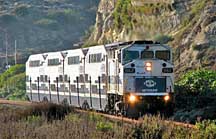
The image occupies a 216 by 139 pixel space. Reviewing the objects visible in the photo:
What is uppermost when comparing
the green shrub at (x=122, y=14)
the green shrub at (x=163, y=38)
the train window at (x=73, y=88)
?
the green shrub at (x=122, y=14)

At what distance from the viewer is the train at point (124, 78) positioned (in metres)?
24.6

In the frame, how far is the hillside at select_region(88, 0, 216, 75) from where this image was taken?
130 feet

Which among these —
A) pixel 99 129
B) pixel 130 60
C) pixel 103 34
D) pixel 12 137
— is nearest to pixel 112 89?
pixel 130 60

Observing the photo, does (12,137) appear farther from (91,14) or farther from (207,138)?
(91,14)

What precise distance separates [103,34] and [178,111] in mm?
37011

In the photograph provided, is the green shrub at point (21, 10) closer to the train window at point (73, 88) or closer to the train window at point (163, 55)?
the train window at point (73, 88)

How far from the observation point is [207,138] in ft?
46.5

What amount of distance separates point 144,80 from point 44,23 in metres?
88.9

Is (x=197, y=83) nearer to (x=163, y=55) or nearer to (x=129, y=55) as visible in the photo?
(x=163, y=55)

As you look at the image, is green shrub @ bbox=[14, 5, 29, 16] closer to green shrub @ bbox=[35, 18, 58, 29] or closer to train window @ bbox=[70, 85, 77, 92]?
green shrub @ bbox=[35, 18, 58, 29]

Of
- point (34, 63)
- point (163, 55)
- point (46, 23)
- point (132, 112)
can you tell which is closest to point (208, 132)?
point (132, 112)

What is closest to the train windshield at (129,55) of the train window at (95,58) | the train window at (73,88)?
the train window at (95,58)

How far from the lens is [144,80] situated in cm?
2462

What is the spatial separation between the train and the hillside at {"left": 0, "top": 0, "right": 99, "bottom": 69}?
2476 inches
